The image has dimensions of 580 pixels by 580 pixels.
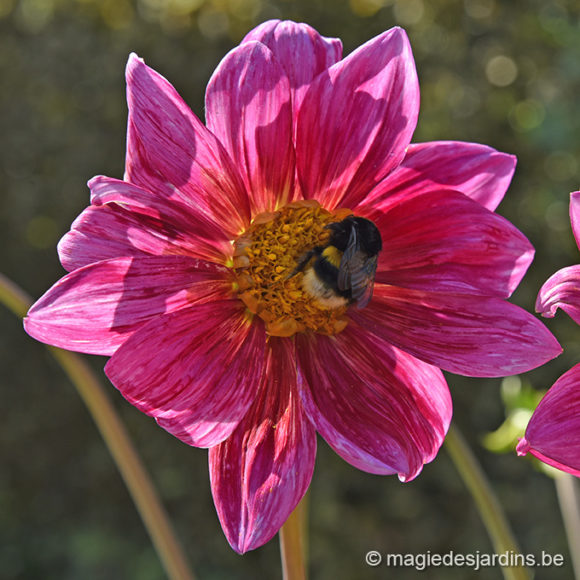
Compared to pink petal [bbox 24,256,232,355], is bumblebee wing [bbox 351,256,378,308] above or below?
below

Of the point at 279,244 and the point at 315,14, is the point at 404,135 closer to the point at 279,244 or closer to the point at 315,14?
the point at 279,244

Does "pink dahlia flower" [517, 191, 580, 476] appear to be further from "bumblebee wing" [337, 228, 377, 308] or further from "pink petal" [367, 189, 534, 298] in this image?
"bumblebee wing" [337, 228, 377, 308]

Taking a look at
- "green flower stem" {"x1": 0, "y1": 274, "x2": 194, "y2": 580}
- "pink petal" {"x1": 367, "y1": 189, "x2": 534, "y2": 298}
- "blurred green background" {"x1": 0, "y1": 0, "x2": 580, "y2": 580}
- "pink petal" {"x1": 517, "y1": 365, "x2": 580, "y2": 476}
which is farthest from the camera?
"blurred green background" {"x1": 0, "y1": 0, "x2": 580, "y2": 580}

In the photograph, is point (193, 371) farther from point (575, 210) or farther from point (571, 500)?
point (571, 500)

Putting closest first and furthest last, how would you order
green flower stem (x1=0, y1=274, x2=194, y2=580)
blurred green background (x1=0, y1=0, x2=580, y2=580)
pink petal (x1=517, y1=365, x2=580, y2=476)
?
pink petal (x1=517, y1=365, x2=580, y2=476)
green flower stem (x1=0, y1=274, x2=194, y2=580)
blurred green background (x1=0, y1=0, x2=580, y2=580)

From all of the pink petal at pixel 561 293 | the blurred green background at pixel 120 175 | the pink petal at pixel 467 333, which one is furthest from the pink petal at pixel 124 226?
the blurred green background at pixel 120 175

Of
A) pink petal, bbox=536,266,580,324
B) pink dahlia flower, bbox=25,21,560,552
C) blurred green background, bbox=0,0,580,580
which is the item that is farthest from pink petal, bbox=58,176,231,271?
blurred green background, bbox=0,0,580,580
